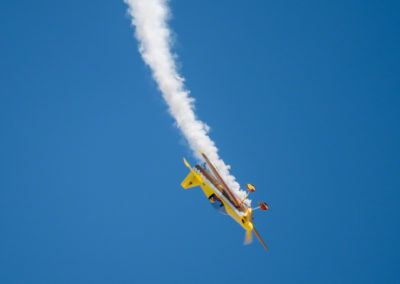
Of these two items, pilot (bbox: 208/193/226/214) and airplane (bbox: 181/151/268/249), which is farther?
pilot (bbox: 208/193/226/214)

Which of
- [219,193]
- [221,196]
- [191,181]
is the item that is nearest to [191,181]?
[191,181]

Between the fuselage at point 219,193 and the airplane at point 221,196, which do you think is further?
the fuselage at point 219,193

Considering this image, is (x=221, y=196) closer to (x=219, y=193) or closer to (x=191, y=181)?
(x=219, y=193)

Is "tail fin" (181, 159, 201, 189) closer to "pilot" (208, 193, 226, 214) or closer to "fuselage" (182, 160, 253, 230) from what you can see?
"fuselage" (182, 160, 253, 230)

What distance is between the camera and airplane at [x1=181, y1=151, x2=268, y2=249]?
32188 millimetres

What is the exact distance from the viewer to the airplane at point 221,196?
3219cm

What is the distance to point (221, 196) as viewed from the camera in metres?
32.8

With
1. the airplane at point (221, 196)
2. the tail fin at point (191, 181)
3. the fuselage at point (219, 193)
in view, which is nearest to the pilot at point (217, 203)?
the airplane at point (221, 196)

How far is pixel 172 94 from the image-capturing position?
34719 mm

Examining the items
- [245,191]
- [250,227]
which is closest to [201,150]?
[245,191]

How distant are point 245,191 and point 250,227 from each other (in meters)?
4.04

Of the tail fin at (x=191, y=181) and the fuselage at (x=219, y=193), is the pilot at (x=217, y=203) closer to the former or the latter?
the fuselage at (x=219, y=193)

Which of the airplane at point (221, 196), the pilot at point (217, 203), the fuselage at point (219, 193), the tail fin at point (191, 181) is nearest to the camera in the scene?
the airplane at point (221, 196)

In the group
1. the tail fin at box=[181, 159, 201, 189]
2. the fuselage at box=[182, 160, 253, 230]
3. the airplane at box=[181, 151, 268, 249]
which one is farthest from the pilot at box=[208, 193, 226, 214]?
the tail fin at box=[181, 159, 201, 189]
